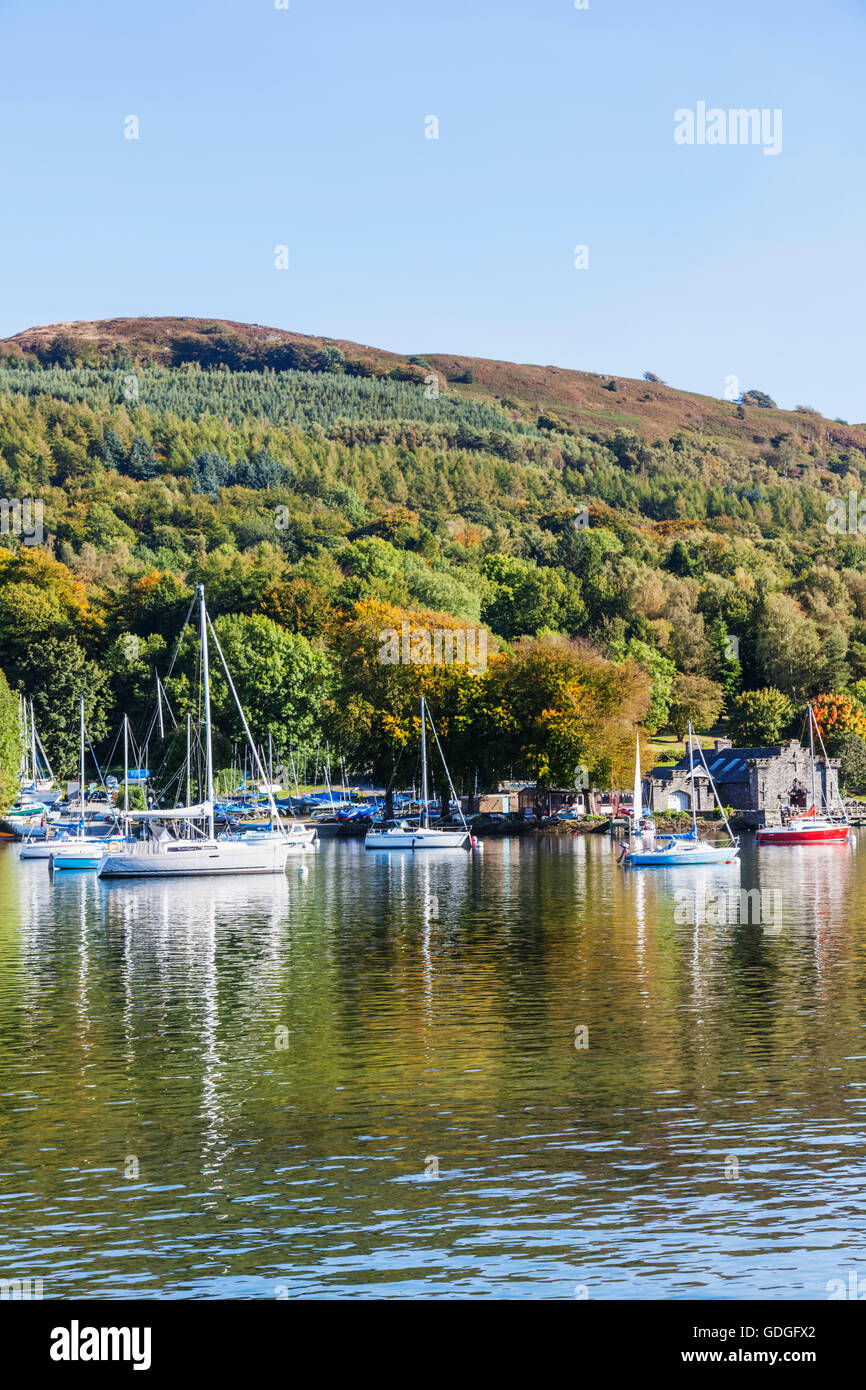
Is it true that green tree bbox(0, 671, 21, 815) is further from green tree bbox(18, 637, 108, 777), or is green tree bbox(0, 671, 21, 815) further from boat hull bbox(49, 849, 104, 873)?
boat hull bbox(49, 849, 104, 873)

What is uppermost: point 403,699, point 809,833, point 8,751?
point 403,699

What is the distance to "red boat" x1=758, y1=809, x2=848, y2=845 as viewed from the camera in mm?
99875

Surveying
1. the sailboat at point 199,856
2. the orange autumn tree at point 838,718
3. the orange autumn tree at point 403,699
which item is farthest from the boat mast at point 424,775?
the orange autumn tree at point 838,718

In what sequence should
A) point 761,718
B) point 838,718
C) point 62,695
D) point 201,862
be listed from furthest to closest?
1. point 761,718
2. point 838,718
3. point 62,695
4. point 201,862

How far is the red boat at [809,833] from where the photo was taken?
99875 mm

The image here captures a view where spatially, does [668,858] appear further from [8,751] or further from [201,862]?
[8,751]

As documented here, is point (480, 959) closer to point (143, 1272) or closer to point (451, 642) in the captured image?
point (143, 1272)

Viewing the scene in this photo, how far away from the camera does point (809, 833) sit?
9988 cm

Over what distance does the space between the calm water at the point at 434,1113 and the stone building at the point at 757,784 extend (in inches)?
3007

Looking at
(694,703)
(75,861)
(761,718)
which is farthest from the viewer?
(694,703)

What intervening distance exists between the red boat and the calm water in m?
54.7

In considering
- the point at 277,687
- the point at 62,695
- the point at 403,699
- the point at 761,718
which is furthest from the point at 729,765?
the point at 62,695

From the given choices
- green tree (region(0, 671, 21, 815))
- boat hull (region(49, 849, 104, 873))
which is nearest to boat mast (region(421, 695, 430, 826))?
boat hull (region(49, 849, 104, 873))

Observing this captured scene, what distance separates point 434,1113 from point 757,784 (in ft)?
339
